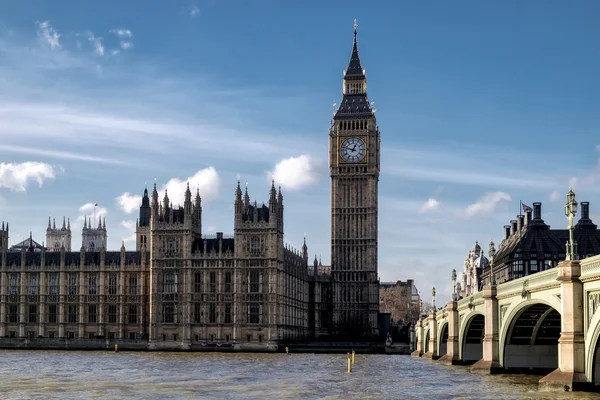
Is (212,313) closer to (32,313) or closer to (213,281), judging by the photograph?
(213,281)

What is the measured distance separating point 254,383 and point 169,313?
8164cm

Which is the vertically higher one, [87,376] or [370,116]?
[370,116]

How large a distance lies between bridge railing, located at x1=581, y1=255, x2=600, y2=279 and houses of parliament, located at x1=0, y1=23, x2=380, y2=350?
319ft

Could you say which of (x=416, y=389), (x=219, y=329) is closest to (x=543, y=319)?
(x=416, y=389)

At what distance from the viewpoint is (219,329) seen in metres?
145

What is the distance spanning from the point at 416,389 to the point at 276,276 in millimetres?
84567

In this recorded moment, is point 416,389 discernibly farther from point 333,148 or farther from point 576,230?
point 333,148

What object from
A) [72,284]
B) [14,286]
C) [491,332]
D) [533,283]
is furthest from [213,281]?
[533,283]

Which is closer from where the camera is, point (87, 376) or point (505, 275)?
point (87, 376)

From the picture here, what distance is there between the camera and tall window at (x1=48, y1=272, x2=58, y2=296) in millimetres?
155125

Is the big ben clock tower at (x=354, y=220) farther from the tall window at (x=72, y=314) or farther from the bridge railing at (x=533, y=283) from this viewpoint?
the bridge railing at (x=533, y=283)

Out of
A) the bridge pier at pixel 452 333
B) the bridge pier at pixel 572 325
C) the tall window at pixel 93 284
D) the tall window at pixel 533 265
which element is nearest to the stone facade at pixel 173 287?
the tall window at pixel 93 284

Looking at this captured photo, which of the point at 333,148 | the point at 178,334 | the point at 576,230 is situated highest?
the point at 333,148

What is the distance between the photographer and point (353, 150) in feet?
559
